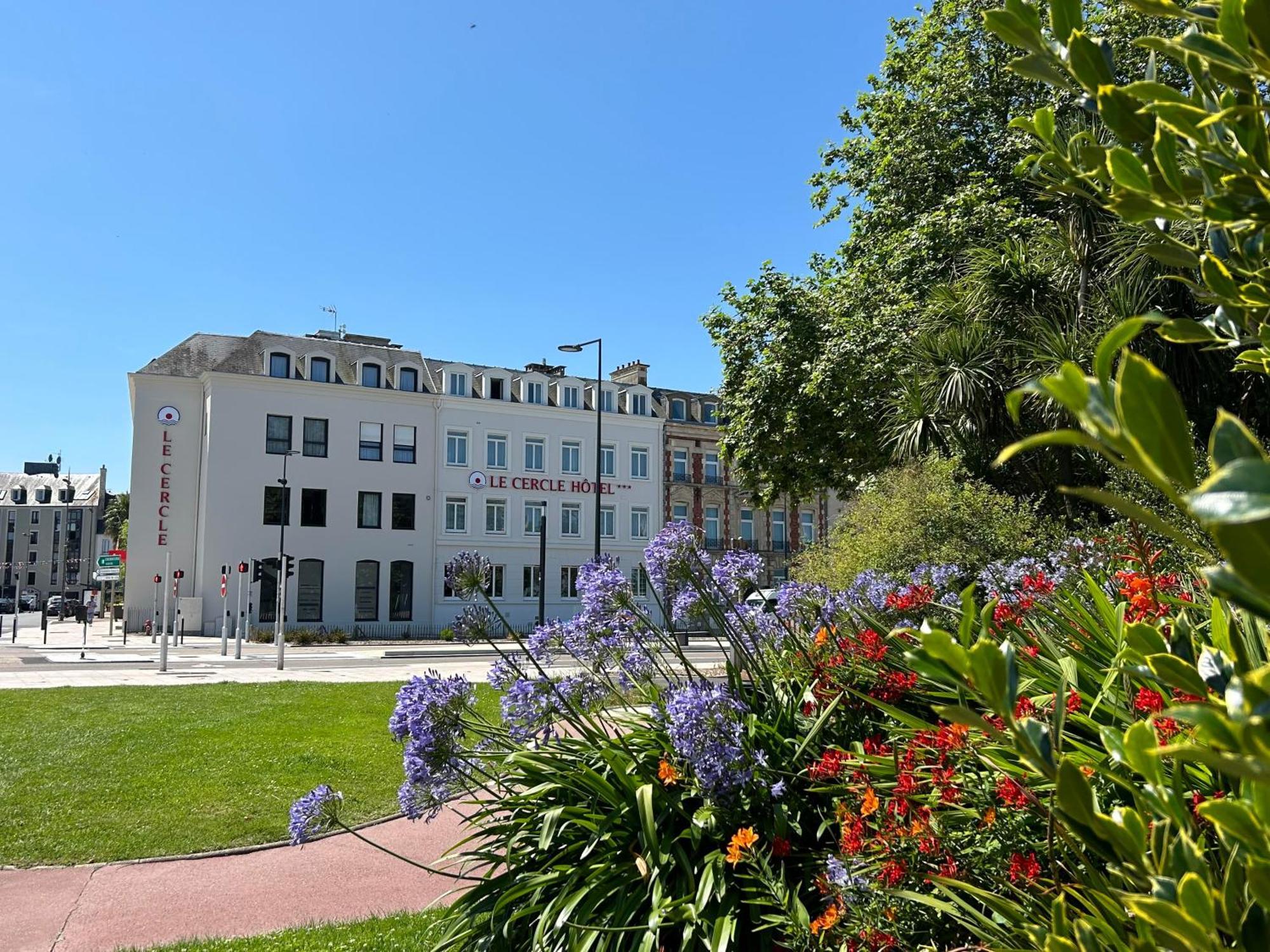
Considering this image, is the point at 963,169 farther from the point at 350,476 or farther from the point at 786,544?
the point at 786,544

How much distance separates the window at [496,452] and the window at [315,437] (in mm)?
7267

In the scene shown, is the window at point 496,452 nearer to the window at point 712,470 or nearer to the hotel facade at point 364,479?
the hotel facade at point 364,479

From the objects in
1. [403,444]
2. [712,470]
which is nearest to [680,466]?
[712,470]

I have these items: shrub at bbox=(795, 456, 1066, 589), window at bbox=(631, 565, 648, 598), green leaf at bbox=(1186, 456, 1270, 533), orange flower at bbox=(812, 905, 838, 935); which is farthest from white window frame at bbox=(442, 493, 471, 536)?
green leaf at bbox=(1186, 456, 1270, 533)

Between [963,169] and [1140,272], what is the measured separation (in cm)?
714

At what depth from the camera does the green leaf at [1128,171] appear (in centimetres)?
115

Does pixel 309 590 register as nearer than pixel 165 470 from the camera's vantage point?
No

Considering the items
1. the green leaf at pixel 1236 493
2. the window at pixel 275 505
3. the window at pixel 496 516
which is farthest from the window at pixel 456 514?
the green leaf at pixel 1236 493

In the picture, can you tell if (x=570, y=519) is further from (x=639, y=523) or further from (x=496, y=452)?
(x=496, y=452)

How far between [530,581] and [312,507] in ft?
33.8

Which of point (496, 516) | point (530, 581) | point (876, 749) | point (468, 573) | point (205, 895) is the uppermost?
point (496, 516)

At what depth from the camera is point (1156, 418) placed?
700 millimetres

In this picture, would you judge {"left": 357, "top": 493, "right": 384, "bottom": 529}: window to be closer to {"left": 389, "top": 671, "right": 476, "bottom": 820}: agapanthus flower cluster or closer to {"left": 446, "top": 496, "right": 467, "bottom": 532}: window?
{"left": 446, "top": 496, "right": 467, "bottom": 532}: window

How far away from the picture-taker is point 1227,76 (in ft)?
3.39
